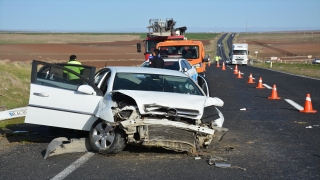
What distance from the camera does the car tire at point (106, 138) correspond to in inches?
337

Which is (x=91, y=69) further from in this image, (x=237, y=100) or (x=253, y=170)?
(x=237, y=100)

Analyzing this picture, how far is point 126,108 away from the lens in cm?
853

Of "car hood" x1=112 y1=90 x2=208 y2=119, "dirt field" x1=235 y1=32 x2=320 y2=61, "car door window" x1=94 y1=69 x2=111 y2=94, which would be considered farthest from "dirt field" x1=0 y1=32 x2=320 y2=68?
"car hood" x1=112 y1=90 x2=208 y2=119

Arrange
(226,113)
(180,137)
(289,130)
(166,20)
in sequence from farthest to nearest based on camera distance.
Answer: (166,20) → (226,113) → (289,130) → (180,137)

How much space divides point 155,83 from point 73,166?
2633 millimetres

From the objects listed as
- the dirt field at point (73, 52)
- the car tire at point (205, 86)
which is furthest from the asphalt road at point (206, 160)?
the dirt field at point (73, 52)

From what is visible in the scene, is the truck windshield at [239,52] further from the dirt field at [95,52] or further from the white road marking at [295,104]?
the white road marking at [295,104]

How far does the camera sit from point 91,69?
986 cm

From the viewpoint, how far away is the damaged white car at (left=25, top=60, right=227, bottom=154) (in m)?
8.41

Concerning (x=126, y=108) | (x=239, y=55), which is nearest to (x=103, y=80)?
(x=126, y=108)

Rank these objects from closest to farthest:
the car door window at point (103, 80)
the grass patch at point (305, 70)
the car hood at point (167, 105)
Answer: the car hood at point (167, 105)
the car door window at point (103, 80)
the grass patch at point (305, 70)

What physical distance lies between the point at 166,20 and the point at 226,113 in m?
18.3

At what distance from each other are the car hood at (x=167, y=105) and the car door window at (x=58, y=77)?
103cm

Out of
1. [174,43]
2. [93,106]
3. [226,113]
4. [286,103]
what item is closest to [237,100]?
[286,103]
